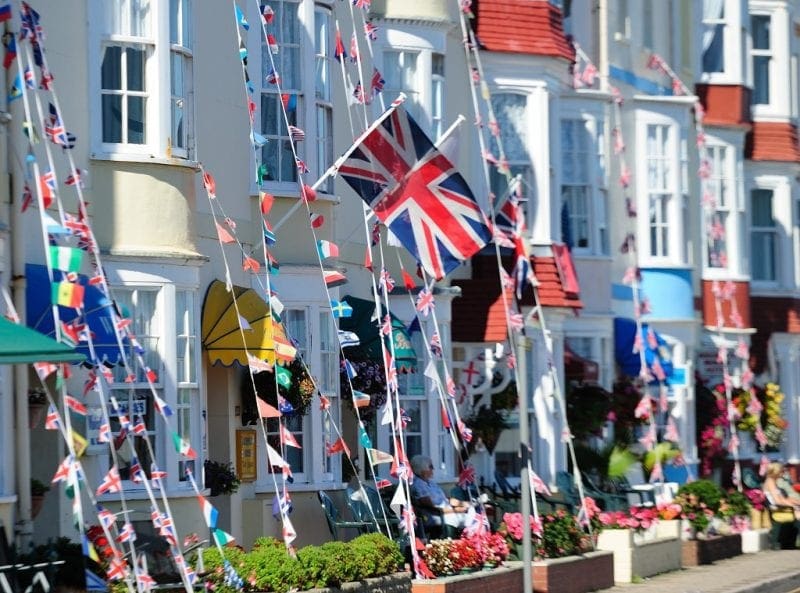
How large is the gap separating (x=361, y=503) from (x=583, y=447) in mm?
9054

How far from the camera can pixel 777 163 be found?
39.3 m

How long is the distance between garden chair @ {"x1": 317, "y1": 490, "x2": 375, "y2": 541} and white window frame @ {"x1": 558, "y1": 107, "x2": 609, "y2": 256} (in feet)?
34.8

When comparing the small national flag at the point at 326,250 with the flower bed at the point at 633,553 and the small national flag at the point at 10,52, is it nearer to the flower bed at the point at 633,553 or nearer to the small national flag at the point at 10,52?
the small national flag at the point at 10,52

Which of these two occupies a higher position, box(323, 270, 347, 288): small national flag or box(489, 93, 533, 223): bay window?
box(489, 93, 533, 223): bay window

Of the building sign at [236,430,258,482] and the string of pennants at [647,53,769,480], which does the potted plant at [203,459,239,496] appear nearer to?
the building sign at [236,430,258,482]

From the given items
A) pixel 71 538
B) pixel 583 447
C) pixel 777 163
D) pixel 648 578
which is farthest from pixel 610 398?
pixel 71 538

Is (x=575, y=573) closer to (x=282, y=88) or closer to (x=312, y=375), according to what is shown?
(x=312, y=375)

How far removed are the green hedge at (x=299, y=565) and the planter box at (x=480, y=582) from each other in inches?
15.7

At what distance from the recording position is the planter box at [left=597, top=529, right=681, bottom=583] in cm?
2578

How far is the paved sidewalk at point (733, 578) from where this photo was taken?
24641 millimetres

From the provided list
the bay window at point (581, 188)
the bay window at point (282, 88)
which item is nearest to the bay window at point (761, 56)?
the bay window at point (581, 188)

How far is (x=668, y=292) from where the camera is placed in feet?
114

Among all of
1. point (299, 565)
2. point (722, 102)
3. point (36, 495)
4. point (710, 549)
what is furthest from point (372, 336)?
point (722, 102)

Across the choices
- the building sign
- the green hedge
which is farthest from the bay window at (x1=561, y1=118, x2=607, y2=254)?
the green hedge
